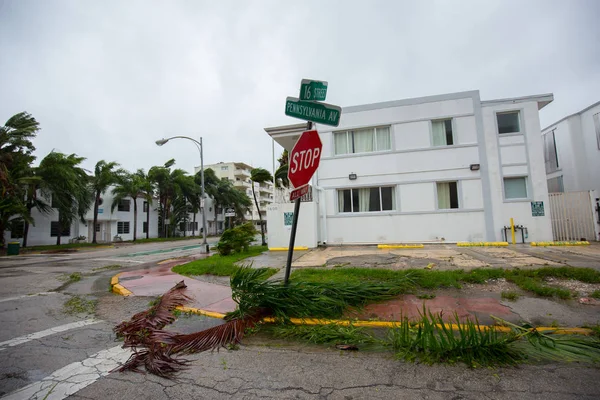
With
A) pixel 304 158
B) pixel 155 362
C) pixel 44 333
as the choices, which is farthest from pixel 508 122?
pixel 44 333

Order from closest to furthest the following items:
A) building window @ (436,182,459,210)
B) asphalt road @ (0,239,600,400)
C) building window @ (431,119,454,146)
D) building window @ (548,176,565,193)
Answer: asphalt road @ (0,239,600,400) → building window @ (436,182,459,210) → building window @ (431,119,454,146) → building window @ (548,176,565,193)

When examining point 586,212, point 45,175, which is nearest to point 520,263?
point 586,212

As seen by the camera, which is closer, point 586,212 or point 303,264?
point 303,264

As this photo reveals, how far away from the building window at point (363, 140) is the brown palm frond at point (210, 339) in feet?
38.6

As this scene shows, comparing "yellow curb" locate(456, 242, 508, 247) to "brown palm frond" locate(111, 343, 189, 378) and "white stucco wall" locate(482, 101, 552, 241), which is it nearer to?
"white stucco wall" locate(482, 101, 552, 241)

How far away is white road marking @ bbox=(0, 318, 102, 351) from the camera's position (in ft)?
13.6

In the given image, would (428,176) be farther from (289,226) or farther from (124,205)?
(124,205)

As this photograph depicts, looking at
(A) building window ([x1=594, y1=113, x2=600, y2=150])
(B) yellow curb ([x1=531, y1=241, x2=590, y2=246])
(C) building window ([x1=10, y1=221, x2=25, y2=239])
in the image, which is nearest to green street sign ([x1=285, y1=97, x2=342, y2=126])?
(B) yellow curb ([x1=531, y1=241, x2=590, y2=246])

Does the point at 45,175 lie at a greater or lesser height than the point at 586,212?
greater

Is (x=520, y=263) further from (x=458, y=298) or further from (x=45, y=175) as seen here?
(x=45, y=175)

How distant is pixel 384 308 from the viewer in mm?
5012

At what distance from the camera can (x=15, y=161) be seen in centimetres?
2375

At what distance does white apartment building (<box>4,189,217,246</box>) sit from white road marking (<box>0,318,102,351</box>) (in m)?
28.6

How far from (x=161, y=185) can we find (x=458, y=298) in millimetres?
41375
